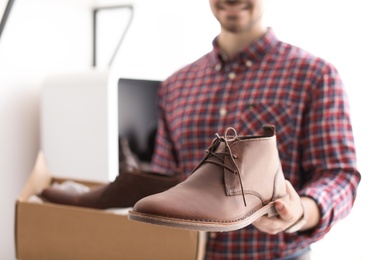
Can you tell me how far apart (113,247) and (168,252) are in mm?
91

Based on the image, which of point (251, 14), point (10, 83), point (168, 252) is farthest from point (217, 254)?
point (10, 83)

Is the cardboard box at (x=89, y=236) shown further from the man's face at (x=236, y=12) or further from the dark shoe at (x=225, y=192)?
the man's face at (x=236, y=12)

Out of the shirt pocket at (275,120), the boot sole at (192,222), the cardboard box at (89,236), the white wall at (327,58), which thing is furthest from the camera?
the white wall at (327,58)

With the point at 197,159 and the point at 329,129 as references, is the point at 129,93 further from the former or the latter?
the point at 329,129

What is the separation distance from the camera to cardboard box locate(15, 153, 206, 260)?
67 cm

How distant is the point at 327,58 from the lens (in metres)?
1.23

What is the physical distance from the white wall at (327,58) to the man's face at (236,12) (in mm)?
493

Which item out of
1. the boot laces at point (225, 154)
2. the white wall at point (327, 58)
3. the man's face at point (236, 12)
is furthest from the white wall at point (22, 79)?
the boot laces at point (225, 154)

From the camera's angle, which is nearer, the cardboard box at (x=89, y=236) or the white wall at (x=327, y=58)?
the cardboard box at (x=89, y=236)

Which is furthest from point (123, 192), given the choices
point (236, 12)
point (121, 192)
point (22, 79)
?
point (22, 79)

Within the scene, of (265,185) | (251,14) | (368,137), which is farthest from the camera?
(368,137)

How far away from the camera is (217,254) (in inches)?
31.6

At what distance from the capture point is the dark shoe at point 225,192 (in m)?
0.46

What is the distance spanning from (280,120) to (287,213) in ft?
0.85
